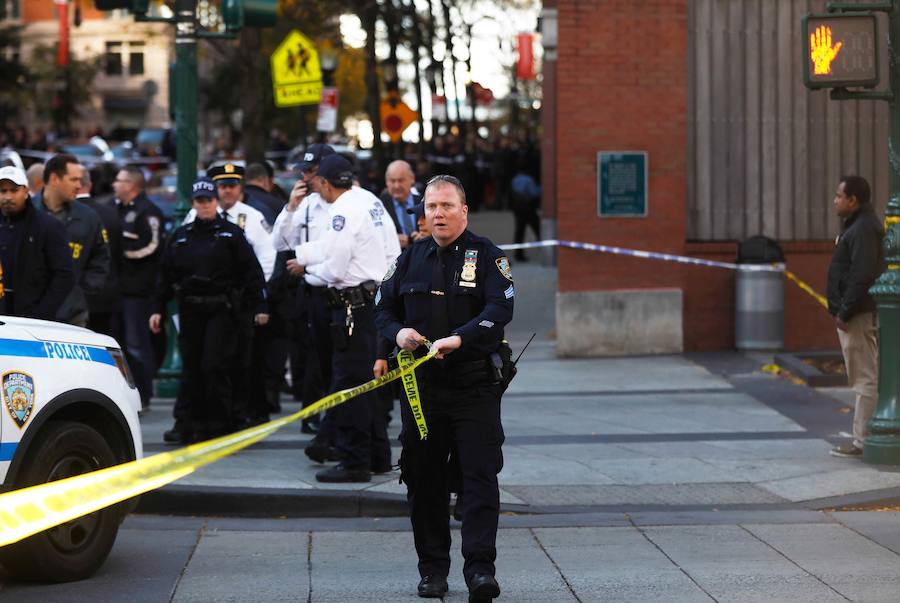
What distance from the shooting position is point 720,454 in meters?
10.6

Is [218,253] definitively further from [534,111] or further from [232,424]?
[534,111]

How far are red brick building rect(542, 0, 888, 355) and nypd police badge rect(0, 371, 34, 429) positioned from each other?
958cm

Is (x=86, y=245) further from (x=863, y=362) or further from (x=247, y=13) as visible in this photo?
(x=863, y=362)

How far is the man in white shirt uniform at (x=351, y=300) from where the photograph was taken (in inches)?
371

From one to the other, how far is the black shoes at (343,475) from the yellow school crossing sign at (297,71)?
9524 mm

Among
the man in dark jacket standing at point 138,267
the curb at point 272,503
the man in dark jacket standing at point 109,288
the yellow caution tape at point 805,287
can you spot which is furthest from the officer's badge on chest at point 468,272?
the yellow caution tape at point 805,287

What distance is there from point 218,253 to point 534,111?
6918 centimetres

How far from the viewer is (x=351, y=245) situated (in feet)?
30.9

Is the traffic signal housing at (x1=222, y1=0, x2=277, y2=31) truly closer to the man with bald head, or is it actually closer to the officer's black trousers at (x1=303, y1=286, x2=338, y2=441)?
→ the man with bald head

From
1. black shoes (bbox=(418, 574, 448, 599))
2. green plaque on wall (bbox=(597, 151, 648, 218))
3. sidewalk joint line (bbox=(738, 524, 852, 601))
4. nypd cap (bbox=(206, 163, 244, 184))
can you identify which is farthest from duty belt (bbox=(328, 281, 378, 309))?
green plaque on wall (bbox=(597, 151, 648, 218))

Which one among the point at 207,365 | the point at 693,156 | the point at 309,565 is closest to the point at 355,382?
the point at 207,365

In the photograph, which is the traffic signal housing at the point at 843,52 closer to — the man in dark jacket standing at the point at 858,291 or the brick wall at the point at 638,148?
the man in dark jacket standing at the point at 858,291

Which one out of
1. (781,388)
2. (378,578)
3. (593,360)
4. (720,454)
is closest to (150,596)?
(378,578)

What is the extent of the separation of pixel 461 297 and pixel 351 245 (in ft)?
9.03
